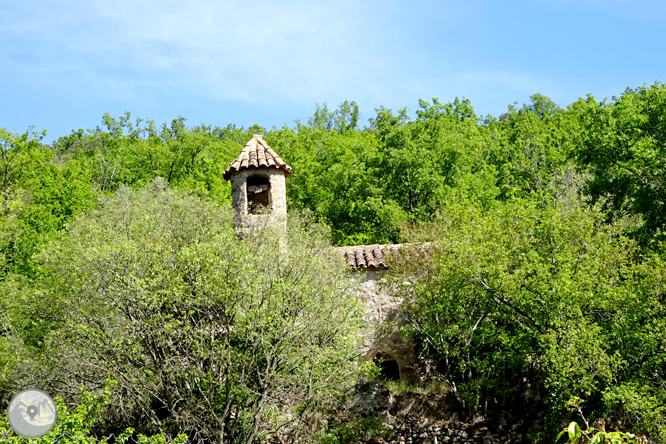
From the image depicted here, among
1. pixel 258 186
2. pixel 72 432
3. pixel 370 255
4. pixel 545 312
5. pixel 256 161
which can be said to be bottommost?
pixel 72 432

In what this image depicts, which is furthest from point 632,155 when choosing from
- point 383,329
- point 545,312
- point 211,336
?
point 211,336

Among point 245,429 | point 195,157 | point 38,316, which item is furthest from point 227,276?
point 195,157

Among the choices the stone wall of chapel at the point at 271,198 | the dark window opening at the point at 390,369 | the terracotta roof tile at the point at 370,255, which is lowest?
the dark window opening at the point at 390,369

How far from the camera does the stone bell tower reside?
781 inches

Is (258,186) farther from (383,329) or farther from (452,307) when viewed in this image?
(452,307)

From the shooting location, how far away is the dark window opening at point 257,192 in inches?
804

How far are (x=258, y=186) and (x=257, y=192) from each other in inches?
7.7

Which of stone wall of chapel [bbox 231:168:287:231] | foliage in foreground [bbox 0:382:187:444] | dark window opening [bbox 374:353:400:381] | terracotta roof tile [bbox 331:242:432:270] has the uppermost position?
stone wall of chapel [bbox 231:168:287:231]

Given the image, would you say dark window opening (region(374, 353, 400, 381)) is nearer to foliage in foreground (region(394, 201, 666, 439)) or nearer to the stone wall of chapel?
foliage in foreground (region(394, 201, 666, 439))

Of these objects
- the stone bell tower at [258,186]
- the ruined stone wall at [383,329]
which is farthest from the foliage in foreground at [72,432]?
the stone bell tower at [258,186]

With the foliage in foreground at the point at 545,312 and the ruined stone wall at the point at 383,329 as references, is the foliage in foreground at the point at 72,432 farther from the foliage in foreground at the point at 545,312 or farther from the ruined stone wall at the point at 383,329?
the ruined stone wall at the point at 383,329

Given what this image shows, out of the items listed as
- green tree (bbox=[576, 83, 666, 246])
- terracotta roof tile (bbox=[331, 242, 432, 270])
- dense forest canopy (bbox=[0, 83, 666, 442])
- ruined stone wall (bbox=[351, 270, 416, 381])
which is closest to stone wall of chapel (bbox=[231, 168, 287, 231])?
dense forest canopy (bbox=[0, 83, 666, 442])

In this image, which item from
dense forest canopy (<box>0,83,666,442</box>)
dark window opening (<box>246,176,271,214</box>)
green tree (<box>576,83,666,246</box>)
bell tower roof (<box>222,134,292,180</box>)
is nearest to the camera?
dense forest canopy (<box>0,83,666,442</box>)

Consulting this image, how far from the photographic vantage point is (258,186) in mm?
20594
